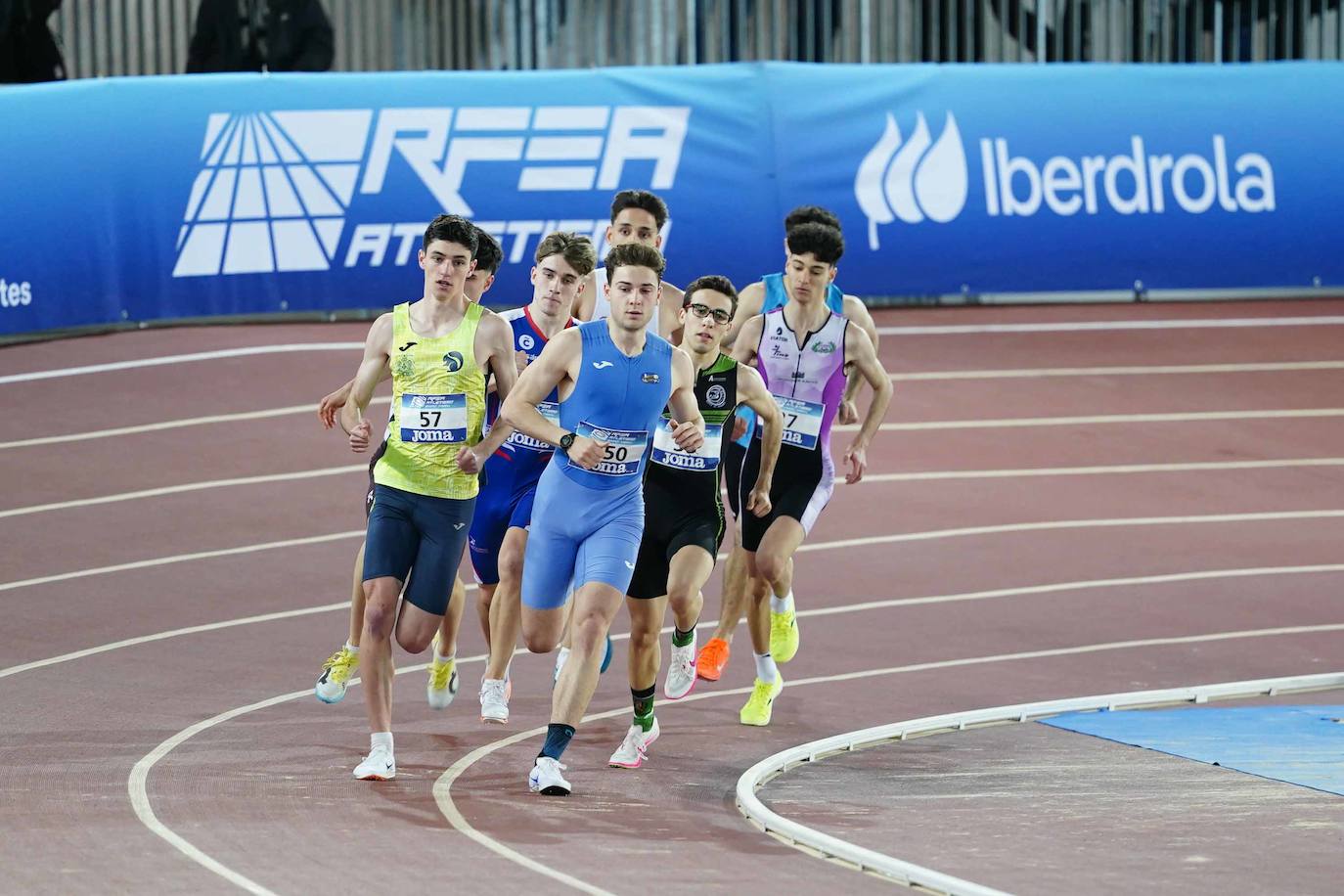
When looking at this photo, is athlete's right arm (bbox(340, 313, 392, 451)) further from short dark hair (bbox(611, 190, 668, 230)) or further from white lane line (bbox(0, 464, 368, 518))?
white lane line (bbox(0, 464, 368, 518))

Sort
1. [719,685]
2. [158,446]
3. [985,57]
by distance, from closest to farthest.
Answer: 1. [719,685]
2. [158,446]
3. [985,57]

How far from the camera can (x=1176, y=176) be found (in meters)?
17.7

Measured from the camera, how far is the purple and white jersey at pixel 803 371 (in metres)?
9.60

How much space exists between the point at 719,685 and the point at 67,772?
3.41 metres

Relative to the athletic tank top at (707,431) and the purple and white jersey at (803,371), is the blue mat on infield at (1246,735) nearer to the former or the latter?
the purple and white jersey at (803,371)

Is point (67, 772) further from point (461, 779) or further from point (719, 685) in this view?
point (719, 685)

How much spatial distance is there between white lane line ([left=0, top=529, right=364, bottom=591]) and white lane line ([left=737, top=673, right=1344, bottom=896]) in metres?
4.61

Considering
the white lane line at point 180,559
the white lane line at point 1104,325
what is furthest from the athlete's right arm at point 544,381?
the white lane line at point 1104,325

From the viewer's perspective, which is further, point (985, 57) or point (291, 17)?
point (985, 57)

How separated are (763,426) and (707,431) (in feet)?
1.25

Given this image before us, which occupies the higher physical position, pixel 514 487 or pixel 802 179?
pixel 802 179

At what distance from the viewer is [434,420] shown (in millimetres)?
7734

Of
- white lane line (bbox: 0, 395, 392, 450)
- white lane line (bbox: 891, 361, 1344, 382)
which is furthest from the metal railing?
white lane line (bbox: 0, 395, 392, 450)

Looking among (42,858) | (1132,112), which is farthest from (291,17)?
(42,858)
